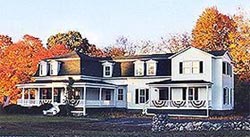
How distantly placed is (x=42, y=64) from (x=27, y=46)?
10888mm

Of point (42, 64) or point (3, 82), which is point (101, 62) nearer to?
point (42, 64)

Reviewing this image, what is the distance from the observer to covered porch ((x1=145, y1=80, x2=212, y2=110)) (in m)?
45.4

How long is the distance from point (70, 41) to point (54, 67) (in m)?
24.4

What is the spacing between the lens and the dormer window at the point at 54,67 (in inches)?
2094

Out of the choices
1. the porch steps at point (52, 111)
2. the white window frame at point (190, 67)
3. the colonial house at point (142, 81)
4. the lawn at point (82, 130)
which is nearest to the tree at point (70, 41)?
the colonial house at point (142, 81)

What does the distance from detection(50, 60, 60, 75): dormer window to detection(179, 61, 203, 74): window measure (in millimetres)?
13986

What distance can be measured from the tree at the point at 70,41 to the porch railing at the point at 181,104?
31.7 meters

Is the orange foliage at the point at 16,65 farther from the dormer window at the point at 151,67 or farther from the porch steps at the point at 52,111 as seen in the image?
the dormer window at the point at 151,67

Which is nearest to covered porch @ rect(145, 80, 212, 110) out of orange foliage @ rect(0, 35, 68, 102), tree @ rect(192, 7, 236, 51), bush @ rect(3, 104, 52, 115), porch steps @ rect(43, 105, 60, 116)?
porch steps @ rect(43, 105, 60, 116)

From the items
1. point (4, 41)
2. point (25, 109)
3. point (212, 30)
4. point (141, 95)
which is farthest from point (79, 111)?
point (212, 30)

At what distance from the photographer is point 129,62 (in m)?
53.9

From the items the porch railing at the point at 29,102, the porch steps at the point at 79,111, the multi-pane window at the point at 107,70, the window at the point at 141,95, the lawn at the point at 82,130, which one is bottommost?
the porch steps at the point at 79,111

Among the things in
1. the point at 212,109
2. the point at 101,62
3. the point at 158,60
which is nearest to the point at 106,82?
the point at 101,62

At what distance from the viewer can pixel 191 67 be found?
4728 centimetres
